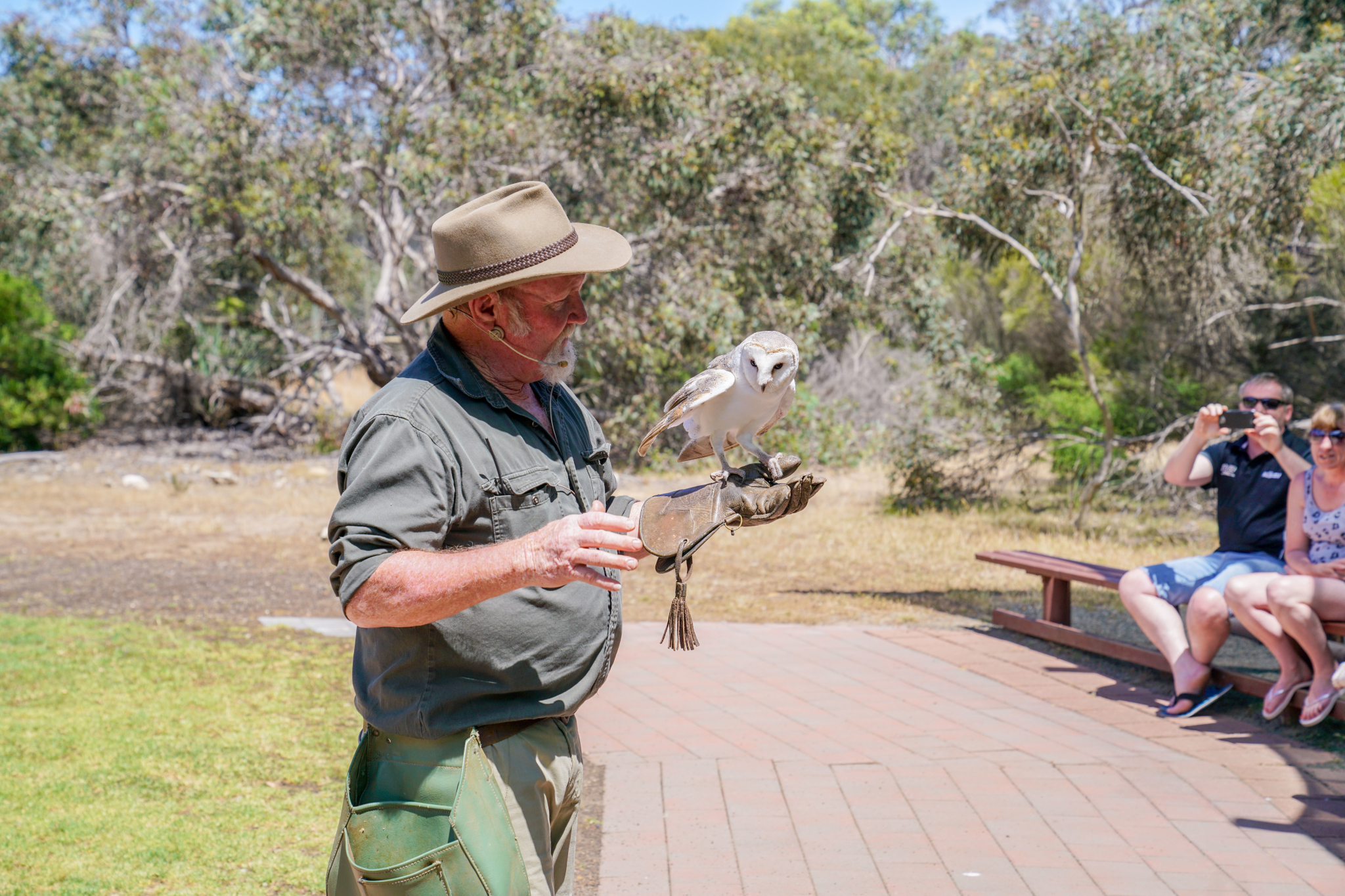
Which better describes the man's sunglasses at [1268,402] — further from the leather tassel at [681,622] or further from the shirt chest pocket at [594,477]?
the leather tassel at [681,622]

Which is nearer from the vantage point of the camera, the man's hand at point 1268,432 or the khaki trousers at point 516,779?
the khaki trousers at point 516,779

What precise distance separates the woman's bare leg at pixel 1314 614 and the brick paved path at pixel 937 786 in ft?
1.06

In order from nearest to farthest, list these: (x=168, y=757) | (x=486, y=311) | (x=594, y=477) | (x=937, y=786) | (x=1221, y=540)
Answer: (x=486, y=311) → (x=594, y=477) → (x=937, y=786) → (x=168, y=757) → (x=1221, y=540)

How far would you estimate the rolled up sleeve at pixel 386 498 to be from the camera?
1.81 meters

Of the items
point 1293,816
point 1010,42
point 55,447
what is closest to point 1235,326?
point 1010,42

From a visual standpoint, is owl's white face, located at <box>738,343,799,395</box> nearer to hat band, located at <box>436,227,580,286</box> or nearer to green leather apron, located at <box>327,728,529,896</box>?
hat band, located at <box>436,227,580,286</box>

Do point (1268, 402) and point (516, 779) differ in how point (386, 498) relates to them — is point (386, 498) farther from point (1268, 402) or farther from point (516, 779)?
point (1268, 402)

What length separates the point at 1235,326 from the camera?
10852 mm

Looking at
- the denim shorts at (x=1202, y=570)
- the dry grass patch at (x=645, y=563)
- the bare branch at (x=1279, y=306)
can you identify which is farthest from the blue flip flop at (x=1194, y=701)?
the bare branch at (x=1279, y=306)

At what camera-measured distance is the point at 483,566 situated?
1786 mm

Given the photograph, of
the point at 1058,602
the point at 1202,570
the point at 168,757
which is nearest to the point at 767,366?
the point at 168,757

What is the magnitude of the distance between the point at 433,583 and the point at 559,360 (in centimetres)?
60

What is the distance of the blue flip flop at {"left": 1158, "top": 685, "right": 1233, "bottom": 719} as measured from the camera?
5.16 meters

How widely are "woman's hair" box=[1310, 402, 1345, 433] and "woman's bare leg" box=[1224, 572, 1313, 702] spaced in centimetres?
70
